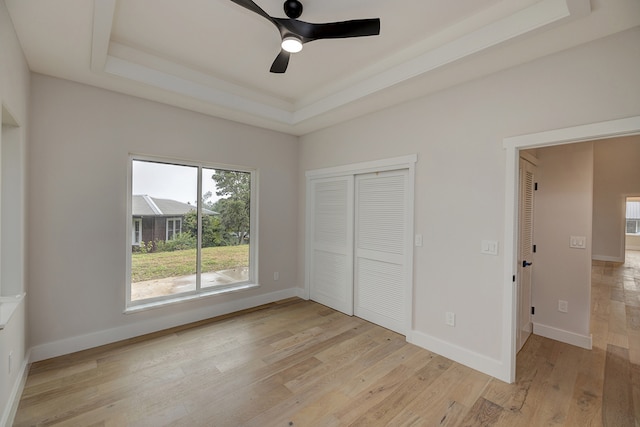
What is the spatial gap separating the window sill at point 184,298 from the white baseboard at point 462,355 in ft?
7.88

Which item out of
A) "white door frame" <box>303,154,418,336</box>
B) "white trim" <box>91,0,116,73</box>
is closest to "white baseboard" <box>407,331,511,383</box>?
"white door frame" <box>303,154,418,336</box>

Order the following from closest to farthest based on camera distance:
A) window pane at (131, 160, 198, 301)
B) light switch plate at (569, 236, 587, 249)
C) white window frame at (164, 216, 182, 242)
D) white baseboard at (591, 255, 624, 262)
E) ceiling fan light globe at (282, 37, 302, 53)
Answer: ceiling fan light globe at (282, 37, 302, 53)
light switch plate at (569, 236, 587, 249)
window pane at (131, 160, 198, 301)
white window frame at (164, 216, 182, 242)
white baseboard at (591, 255, 624, 262)

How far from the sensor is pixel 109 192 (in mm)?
3025

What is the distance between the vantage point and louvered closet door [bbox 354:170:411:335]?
11.0 ft

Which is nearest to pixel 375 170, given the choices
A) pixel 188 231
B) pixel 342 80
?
pixel 342 80

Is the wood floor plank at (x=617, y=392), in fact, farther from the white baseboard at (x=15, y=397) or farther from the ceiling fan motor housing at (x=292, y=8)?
the white baseboard at (x=15, y=397)

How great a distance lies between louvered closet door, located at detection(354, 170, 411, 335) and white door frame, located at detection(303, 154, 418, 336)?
60 millimetres

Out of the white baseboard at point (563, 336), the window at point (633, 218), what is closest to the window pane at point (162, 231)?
the white baseboard at point (563, 336)

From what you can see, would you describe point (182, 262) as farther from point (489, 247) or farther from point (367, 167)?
point (489, 247)

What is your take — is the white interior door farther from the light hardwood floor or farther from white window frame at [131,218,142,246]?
white window frame at [131,218,142,246]

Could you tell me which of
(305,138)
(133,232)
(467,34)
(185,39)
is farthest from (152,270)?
(467,34)

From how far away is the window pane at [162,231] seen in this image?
10.9 ft

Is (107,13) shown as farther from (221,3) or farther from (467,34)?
(467,34)

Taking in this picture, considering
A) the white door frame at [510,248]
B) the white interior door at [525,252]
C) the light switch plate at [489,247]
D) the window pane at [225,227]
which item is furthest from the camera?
the window pane at [225,227]
